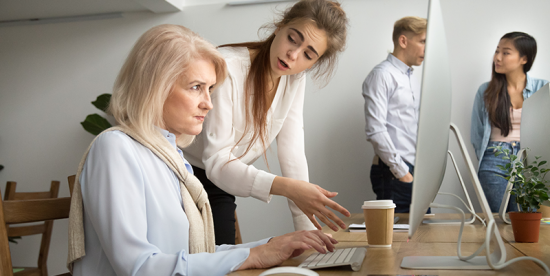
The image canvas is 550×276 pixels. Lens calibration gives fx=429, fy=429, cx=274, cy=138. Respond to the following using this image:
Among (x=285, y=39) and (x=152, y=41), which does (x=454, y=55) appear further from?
(x=152, y=41)

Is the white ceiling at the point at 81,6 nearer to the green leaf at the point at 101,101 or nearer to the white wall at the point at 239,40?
the white wall at the point at 239,40

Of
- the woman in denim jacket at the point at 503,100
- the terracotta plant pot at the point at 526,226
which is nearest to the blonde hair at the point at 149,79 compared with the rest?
the terracotta plant pot at the point at 526,226

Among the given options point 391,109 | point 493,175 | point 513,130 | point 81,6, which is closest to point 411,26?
point 391,109

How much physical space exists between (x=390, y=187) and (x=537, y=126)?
4.44ft

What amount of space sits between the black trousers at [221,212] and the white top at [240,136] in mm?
84

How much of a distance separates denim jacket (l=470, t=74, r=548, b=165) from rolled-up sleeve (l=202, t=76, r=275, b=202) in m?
2.11

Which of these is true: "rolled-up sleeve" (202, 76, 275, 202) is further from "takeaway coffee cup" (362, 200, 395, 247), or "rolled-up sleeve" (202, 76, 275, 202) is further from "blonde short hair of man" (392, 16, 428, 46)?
"blonde short hair of man" (392, 16, 428, 46)

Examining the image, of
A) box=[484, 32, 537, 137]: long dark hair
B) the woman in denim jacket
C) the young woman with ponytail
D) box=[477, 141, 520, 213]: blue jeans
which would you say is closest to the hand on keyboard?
the young woman with ponytail

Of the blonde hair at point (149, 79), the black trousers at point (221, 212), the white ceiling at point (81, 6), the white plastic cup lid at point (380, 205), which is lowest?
the black trousers at point (221, 212)

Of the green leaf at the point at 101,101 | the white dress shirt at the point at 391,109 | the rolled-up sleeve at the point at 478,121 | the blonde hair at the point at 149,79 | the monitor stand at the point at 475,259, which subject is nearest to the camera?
the monitor stand at the point at 475,259

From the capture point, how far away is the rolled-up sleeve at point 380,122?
256cm

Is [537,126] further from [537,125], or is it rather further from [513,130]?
[513,130]

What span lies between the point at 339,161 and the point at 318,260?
99.6 inches

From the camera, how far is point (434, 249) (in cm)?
100
